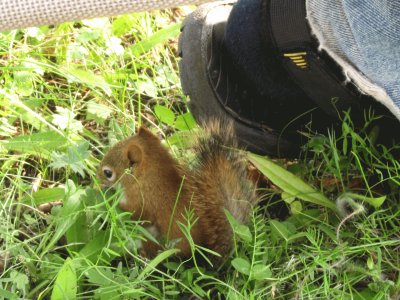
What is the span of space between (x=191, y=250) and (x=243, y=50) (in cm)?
50

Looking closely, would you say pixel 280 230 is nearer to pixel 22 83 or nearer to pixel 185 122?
pixel 185 122

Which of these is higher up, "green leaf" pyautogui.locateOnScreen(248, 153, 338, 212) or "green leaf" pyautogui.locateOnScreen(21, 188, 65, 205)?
"green leaf" pyautogui.locateOnScreen(21, 188, 65, 205)

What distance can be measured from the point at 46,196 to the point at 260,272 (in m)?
0.54

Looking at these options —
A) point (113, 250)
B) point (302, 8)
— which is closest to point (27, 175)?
point (113, 250)

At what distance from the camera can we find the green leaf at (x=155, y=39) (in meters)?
1.83

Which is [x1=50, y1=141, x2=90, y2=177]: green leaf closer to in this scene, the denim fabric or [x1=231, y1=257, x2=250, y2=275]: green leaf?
[x1=231, y1=257, x2=250, y2=275]: green leaf

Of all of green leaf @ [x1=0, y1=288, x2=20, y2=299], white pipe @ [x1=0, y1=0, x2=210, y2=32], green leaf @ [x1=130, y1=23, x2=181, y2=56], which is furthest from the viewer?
green leaf @ [x1=130, y1=23, x2=181, y2=56]

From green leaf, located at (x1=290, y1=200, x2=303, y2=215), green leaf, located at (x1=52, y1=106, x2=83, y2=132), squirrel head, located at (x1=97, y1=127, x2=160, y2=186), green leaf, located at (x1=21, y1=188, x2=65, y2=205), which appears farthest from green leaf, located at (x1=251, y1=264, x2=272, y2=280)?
green leaf, located at (x1=52, y1=106, x2=83, y2=132)

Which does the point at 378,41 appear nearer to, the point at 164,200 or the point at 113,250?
the point at 164,200

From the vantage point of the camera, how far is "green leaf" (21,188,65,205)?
1.48 metres

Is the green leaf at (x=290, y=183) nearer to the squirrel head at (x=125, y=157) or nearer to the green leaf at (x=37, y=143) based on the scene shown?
the squirrel head at (x=125, y=157)

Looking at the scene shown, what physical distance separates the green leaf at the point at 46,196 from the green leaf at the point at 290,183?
0.46m

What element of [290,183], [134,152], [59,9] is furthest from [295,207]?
[59,9]

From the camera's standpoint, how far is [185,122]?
5.38ft
